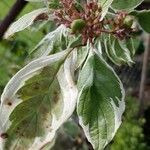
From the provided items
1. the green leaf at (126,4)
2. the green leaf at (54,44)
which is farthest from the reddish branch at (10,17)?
the green leaf at (126,4)

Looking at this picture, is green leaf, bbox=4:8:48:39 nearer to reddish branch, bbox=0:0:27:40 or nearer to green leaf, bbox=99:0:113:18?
green leaf, bbox=99:0:113:18

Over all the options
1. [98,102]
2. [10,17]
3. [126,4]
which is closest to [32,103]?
[98,102]

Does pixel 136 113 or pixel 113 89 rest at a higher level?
pixel 113 89

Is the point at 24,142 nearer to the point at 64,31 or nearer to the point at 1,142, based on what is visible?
the point at 1,142

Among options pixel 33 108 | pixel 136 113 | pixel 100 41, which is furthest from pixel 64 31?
pixel 136 113

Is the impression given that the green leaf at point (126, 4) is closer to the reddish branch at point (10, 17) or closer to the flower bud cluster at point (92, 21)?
the flower bud cluster at point (92, 21)

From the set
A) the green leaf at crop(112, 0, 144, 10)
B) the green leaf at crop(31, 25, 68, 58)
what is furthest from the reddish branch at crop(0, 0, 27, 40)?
the green leaf at crop(112, 0, 144, 10)

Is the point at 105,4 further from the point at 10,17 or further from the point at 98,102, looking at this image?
the point at 10,17
